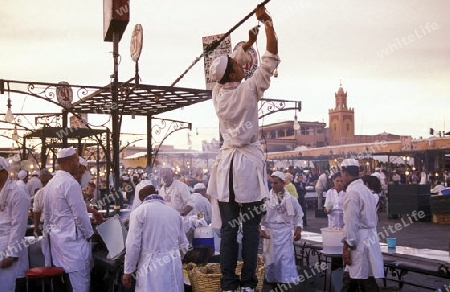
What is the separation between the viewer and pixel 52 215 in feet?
21.6

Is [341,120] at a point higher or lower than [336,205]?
higher

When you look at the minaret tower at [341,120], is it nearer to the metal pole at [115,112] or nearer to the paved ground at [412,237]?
the paved ground at [412,237]

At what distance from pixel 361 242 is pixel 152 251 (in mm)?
2979

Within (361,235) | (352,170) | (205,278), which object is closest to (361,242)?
(361,235)

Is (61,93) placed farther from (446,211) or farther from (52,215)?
(446,211)

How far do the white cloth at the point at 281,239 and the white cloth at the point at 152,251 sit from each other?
12.5ft

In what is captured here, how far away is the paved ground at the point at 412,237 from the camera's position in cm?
948

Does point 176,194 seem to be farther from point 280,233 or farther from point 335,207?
point 335,207

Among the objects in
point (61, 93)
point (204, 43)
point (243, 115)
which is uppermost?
point (204, 43)

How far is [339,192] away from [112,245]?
7773mm

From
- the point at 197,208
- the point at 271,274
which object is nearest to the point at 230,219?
the point at 271,274

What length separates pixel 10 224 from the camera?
22.2ft

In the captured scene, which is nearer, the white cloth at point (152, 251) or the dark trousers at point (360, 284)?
the white cloth at point (152, 251)

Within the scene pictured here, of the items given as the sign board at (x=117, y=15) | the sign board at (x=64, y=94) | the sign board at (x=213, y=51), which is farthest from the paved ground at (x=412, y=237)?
the sign board at (x=117, y=15)
